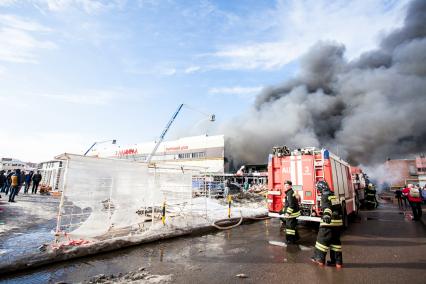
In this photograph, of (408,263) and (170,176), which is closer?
(408,263)

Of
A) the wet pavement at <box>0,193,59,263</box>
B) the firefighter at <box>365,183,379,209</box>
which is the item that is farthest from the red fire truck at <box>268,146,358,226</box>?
the firefighter at <box>365,183,379,209</box>

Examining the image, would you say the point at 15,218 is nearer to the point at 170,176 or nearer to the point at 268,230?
the point at 170,176

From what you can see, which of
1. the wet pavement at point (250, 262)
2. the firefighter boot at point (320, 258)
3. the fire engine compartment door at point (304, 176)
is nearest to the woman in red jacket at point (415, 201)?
the wet pavement at point (250, 262)

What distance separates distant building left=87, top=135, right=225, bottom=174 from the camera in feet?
115

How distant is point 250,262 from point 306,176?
3802mm

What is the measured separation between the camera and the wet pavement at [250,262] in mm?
3709

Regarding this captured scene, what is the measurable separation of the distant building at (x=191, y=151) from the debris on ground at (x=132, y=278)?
26.0m

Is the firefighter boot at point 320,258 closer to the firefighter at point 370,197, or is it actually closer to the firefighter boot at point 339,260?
the firefighter boot at point 339,260

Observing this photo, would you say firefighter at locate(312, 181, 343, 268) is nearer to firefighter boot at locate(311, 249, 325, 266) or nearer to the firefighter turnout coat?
firefighter boot at locate(311, 249, 325, 266)

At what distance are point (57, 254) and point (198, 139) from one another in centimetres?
3356

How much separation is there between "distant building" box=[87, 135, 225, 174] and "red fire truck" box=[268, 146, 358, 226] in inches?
865

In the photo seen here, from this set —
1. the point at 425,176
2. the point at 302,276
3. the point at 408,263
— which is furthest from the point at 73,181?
Answer: the point at 425,176

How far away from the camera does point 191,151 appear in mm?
38312

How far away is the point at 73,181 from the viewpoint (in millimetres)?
4906
